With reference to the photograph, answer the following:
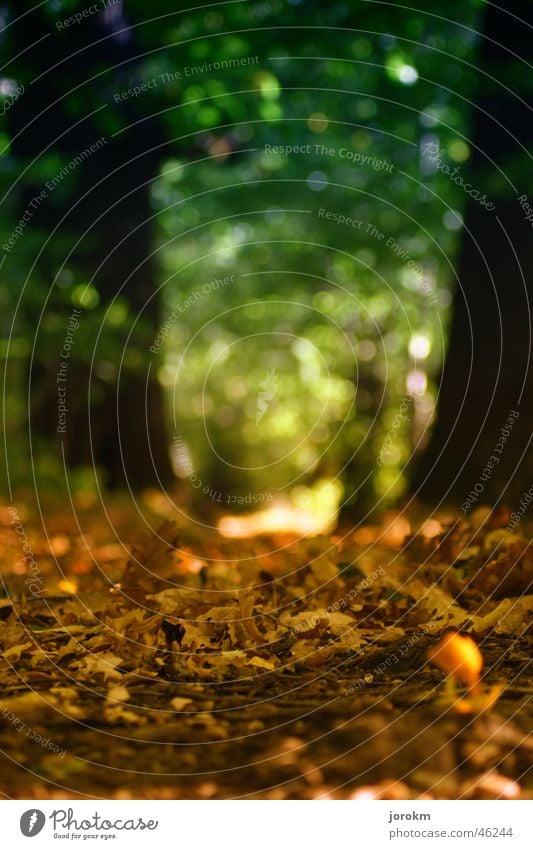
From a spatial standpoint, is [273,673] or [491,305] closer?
[273,673]

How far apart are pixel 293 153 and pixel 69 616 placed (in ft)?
26.1

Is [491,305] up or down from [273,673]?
up

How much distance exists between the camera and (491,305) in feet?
14.4

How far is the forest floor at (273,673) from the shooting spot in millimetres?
2014

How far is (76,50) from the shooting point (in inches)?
209

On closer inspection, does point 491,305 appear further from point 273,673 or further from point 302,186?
point 302,186

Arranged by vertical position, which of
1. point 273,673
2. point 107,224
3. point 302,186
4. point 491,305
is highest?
point 302,186

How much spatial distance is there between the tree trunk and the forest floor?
0.90 m

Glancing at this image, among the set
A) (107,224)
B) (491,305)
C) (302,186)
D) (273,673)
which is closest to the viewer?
(273,673)

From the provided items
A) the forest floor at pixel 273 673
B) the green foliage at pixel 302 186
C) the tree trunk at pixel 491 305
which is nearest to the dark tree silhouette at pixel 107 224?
the green foliage at pixel 302 186

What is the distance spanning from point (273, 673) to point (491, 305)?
2.86 metres

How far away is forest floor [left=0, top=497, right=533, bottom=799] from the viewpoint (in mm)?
2014

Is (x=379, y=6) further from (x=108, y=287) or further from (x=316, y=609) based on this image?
(x=316, y=609)

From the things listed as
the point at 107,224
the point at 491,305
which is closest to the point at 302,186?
the point at 107,224
